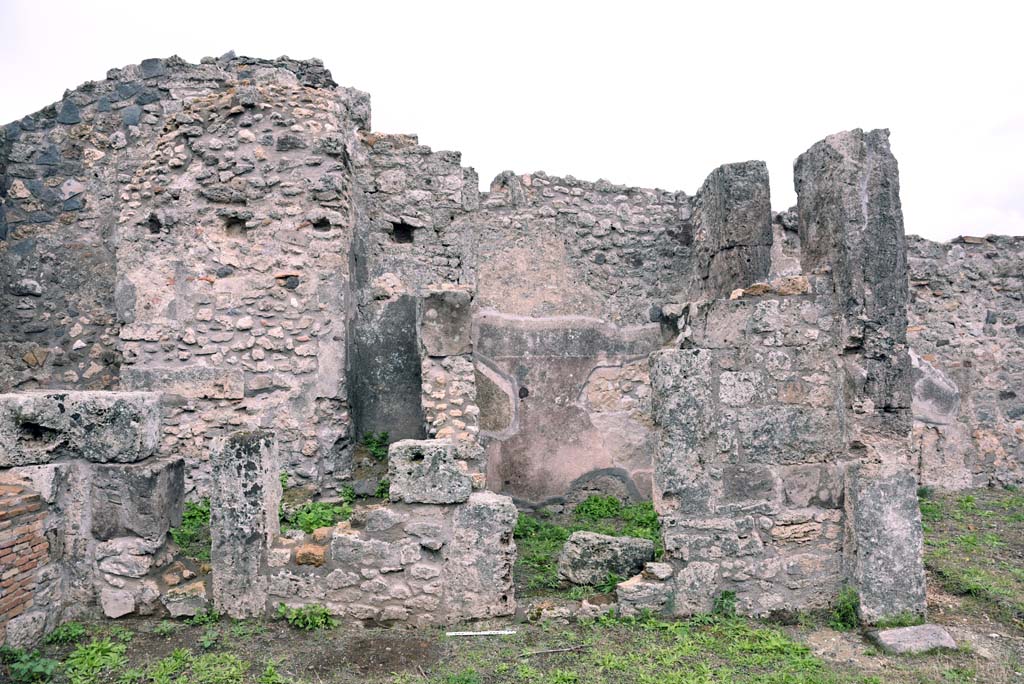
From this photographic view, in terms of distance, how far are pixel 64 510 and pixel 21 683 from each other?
1172 mm

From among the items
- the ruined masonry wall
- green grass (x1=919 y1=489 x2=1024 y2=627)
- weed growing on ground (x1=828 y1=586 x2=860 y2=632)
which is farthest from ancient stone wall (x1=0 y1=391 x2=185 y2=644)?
green grass (x1=919 y1=489 x2=1024 y2=627)

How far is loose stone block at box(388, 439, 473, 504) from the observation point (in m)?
4.53

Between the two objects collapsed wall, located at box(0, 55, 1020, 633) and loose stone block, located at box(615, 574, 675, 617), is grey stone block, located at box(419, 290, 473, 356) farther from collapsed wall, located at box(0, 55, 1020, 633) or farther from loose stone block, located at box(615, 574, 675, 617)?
loose stone block, located at box(615, 574, 675, 617)

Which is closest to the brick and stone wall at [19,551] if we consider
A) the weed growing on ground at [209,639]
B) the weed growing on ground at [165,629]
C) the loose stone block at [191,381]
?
the weed growing on ground at [165,629]

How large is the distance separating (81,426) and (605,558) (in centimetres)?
384

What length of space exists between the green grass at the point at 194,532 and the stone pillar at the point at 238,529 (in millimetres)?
550

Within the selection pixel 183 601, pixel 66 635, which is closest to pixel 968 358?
pixel 183 601

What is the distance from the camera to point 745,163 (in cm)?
675

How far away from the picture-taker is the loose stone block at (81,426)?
4520 mm

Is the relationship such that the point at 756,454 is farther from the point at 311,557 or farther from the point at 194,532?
the point at 194,532

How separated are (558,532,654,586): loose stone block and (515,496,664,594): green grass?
12cm

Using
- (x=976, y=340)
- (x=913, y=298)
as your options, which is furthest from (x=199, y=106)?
(x=976, y=340)

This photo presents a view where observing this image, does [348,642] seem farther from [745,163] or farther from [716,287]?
[745,163]

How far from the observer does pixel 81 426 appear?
4.63 metres
